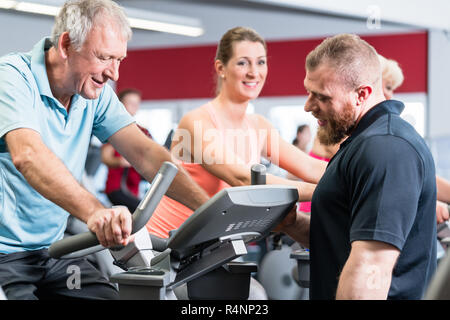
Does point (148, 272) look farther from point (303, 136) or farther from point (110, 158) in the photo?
point (303, 136)

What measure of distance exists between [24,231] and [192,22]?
25.2ft

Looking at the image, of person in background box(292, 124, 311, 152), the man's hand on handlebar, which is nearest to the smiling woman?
the man's hand on handlebar

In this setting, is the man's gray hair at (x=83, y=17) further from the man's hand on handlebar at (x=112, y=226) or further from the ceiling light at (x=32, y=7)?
the ceiling light at (x=32, y=7)

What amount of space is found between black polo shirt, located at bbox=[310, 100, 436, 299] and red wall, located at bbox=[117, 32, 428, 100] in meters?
8.18

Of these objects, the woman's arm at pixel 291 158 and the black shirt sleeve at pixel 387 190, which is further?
the woman's arm at pixel 291 158

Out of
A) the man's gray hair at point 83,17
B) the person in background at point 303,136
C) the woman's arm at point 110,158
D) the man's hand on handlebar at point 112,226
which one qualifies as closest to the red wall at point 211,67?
the person in background at point 303,136

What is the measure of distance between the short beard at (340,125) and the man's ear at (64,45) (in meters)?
0.84

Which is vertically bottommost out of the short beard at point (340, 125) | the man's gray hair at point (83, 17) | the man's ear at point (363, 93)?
the short beard at point (340, 125)

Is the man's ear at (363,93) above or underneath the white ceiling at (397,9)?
underneath

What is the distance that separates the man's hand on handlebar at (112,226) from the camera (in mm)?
1417

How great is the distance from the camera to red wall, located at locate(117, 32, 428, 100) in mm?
9656

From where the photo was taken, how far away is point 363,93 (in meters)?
1.72

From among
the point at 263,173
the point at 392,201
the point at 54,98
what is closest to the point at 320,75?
the point at 263,173

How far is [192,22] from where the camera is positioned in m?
9.25
